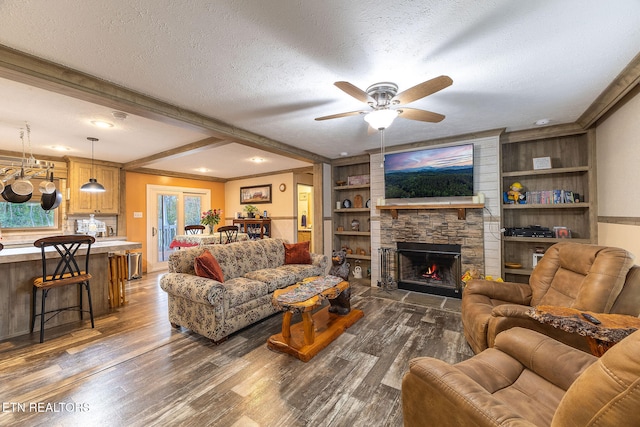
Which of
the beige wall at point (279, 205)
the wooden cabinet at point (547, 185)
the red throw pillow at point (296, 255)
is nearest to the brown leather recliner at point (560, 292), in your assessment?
the wooden cabinet at point (547, 185)

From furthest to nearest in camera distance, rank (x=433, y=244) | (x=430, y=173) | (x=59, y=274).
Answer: (x=433, y=244), (x=430, y=173), (x=59, y=274)

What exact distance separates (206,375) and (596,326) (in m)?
2.71

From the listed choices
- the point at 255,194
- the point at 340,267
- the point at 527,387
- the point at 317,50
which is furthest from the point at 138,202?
the point at 527,387

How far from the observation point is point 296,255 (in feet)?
14.1

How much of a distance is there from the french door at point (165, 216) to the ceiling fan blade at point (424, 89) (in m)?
6.41

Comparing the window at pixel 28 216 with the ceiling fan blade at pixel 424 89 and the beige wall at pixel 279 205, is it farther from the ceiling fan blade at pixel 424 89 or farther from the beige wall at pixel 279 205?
the ceiling fan blade at pixel 424 89

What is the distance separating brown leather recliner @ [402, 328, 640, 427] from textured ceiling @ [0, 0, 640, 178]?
178 centimetres

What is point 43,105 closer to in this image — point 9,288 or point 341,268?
point 9,288

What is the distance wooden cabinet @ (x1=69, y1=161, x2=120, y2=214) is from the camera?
515 cm

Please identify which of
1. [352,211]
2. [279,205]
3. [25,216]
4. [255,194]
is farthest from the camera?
[255,194]

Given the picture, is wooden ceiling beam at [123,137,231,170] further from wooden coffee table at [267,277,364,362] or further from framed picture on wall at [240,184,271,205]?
framed picture on wall at [240,184,271,205]

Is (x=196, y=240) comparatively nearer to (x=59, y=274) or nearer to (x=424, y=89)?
(x=59, y=274)

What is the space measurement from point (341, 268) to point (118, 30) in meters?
3.00

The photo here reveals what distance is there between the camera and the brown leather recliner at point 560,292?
73.2 inches
